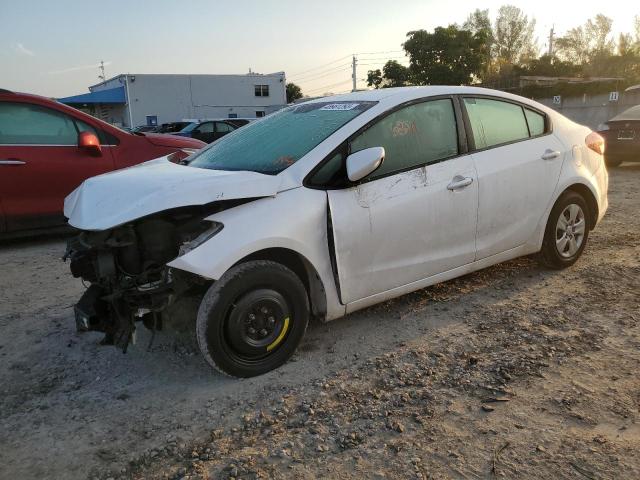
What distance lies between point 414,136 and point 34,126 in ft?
15.1

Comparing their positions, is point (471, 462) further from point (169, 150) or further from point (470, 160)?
point (169, 150)

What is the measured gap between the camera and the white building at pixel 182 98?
47.3 m

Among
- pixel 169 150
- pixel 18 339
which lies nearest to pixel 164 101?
pixel 169 150

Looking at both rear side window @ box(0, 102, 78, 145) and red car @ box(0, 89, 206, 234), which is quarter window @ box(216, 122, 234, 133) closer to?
red car @ box(0, 89, 206, 234)

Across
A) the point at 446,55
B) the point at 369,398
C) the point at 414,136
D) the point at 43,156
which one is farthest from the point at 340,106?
the point at 446,55

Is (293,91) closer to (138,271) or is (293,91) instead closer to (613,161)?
(613,161)

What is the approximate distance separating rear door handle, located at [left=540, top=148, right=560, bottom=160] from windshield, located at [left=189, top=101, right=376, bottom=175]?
1.64 metres

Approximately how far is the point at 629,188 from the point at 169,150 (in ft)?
23.8

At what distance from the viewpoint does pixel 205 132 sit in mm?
19469

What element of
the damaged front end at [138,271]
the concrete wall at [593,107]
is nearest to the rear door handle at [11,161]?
the damaged front end at [138,271]

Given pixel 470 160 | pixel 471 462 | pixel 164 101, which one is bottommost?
pixel 471 462

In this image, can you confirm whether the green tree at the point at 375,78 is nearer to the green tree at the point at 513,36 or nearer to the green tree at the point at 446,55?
the green tree at the point at 446,55

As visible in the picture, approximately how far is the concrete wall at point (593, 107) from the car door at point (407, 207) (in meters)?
21.1

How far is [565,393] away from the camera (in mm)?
2742
